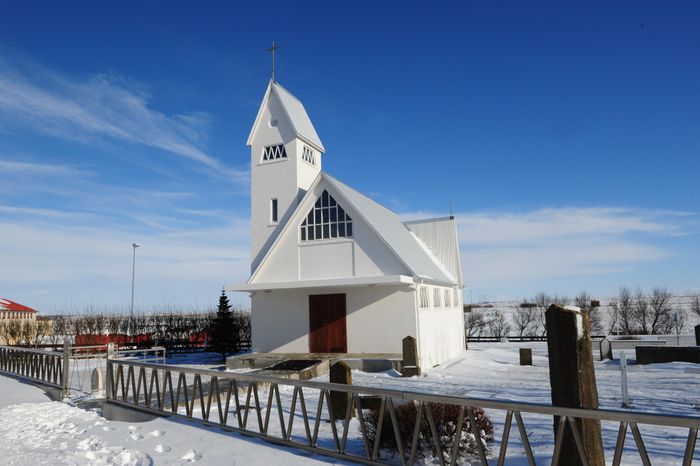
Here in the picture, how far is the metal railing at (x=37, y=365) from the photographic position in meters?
13.9

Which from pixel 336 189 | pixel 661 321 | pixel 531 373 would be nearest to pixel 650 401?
pixel 531 373

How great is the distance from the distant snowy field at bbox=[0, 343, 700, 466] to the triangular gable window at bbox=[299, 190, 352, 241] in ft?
22.1

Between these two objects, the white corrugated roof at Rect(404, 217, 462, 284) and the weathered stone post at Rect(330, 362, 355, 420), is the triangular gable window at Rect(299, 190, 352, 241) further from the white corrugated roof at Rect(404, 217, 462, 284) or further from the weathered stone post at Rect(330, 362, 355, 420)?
the weathered stone post at Rect(330, 362, 355, 420)

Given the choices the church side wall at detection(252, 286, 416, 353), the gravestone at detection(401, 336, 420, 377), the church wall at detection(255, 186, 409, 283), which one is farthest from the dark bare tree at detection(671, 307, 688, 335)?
the gravestone at detection(401, 336, 420, 377)

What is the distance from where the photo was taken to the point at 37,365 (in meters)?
15.6

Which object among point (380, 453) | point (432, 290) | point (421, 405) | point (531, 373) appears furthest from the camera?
point (432, 290)

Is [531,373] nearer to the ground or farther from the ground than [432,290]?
nearer to the ground

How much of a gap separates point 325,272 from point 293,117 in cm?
821

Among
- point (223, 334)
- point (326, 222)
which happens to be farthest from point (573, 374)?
point (223, 334)

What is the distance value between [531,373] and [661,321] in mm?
37586

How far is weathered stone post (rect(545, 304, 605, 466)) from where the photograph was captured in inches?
213

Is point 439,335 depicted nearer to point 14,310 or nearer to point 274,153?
point 274,153

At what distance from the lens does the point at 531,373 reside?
18.3 m

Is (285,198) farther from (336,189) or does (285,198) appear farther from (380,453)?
(380,453)
